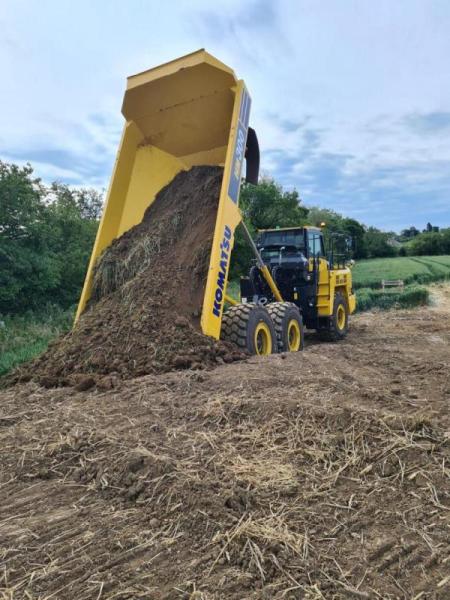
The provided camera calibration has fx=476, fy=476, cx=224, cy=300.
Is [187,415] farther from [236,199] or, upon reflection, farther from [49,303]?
[49,303]

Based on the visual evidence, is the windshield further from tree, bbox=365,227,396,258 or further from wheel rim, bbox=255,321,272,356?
tree, bbox=365,227,396,258

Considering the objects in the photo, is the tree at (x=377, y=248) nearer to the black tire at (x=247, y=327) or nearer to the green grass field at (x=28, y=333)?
the green grass field at (x=28, y=333)

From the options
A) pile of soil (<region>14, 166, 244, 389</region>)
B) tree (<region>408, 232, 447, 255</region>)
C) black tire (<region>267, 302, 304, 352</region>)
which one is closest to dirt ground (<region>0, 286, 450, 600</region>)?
pile of soil (<region>14, 166, 244, 389</region>)

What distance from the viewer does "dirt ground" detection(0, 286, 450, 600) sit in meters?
1.89

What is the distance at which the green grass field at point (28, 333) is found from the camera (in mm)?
7873

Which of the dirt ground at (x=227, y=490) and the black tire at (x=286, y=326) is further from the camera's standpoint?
the black tire at (x=286, y=326)

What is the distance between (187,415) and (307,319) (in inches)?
248

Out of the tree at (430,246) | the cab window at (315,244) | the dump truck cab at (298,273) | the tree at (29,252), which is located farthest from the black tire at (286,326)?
the tree at (430,246)

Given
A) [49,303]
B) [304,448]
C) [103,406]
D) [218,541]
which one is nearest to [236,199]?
[103,406]

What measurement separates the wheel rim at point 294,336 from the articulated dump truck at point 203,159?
0.6 inches

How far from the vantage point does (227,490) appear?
8.04ft

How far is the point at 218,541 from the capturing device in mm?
2090

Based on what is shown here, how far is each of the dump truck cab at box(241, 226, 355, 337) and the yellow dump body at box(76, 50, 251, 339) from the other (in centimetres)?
246

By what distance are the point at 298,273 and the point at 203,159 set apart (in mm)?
2863
